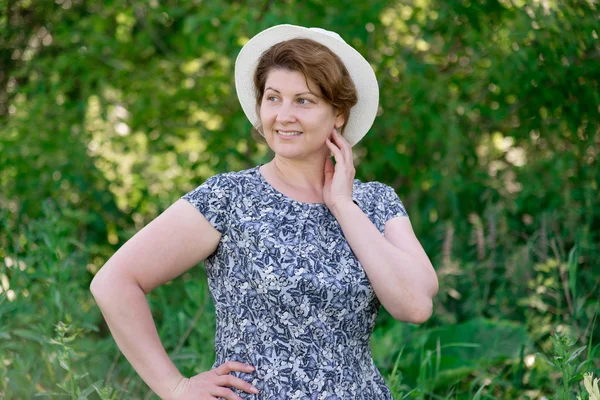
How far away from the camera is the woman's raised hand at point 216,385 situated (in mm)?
2006

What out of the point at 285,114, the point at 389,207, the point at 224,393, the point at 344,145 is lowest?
the point at 224,393

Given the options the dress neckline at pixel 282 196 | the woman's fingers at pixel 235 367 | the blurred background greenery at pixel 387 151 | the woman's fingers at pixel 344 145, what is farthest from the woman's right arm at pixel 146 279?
the blurred background greenery at pixel 387 151

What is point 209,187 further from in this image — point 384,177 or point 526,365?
point 384,177

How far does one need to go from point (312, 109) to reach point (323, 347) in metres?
0.64

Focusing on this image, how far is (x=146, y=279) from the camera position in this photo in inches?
79.4

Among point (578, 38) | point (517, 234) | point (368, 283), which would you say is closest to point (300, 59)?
point (368, 283)

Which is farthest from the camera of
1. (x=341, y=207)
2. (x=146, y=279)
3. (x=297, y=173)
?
(x=297, y=173)

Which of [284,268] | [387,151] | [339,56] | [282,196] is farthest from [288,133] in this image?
[387,151]

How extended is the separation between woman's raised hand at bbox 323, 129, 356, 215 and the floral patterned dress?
9cm

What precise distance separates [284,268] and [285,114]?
1.36 feet

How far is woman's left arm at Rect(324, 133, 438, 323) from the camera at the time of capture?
6.70 ft

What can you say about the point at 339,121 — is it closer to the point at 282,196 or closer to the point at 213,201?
the point at 282,196

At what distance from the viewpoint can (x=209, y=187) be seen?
2088mm

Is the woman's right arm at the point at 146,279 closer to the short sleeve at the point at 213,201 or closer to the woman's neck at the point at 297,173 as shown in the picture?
the short sleeve at the point at 213,201
